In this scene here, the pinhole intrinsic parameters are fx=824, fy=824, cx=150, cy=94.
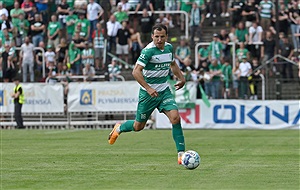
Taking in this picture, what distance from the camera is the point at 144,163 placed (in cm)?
1584

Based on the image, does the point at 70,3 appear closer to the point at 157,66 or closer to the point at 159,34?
the point at 157,66

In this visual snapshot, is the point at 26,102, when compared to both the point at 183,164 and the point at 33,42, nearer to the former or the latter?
the point at 33,42

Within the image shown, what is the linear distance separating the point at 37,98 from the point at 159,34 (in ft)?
61.9

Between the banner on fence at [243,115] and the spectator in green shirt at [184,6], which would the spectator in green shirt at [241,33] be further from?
the banner on fence at [243,115]

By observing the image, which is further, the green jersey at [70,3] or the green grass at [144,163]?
the green jersey at [70,3]

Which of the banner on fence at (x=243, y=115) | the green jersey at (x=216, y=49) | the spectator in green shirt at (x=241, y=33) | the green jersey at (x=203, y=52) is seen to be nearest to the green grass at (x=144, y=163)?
the banner on fence at (x=243, y=115)

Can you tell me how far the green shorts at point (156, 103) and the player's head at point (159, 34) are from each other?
2.98 feet

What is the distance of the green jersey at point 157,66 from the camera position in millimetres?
14617

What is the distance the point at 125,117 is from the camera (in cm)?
3209

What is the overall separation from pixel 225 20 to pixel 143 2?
3.67m

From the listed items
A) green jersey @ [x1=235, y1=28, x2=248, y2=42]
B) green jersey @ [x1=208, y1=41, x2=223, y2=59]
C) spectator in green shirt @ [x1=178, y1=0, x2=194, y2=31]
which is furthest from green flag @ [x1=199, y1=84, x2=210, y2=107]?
spectator in green shirt @ [x1=178, y1=0, x2=194, y2=31]

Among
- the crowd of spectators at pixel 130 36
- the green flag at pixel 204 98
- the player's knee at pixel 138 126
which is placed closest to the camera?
the player's knee at pixel 138 126

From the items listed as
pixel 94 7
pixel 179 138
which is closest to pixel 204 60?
pixel 94 7

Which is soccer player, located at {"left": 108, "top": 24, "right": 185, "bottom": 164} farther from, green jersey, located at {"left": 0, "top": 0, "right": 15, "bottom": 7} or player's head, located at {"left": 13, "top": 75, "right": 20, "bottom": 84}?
green jersey, located at {"left": 0, "top": 0, "right": 15, "bottom": 7}
